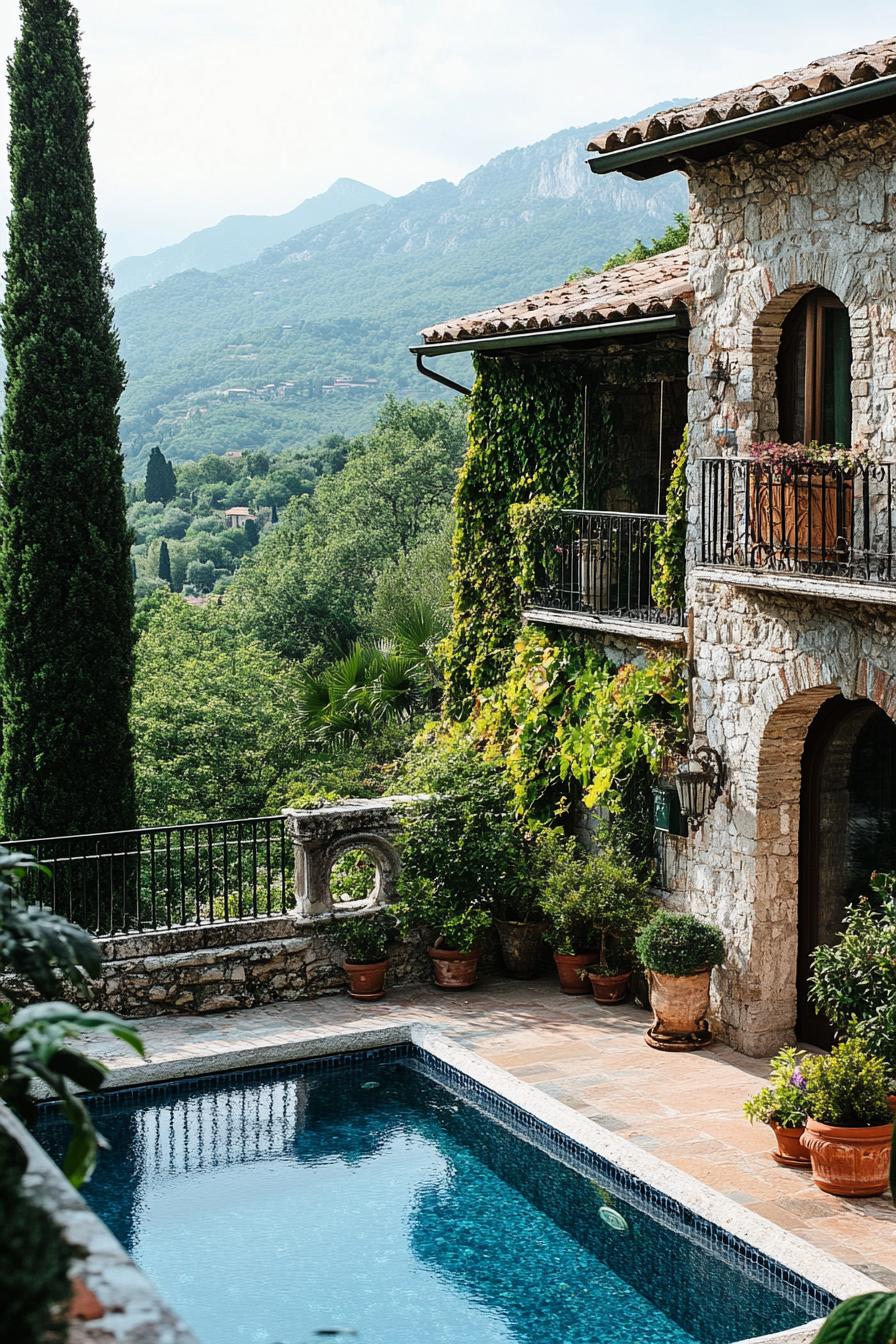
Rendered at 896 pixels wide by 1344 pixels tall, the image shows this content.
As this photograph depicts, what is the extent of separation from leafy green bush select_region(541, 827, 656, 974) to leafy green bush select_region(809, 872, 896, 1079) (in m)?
2.60

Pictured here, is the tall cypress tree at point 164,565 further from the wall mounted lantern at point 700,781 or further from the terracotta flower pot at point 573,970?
the wall mounted lantern at point 700,781

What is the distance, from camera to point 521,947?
1327cm

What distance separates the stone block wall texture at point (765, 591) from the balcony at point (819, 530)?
0.68 ft

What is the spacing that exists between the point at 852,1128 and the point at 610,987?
4044 millimetres

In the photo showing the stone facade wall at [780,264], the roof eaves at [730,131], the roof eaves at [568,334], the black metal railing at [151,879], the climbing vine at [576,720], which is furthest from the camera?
the black metal railing at [151,879]

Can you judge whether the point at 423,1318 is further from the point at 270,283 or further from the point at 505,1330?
the point at 270,283

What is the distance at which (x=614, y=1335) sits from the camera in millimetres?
7664

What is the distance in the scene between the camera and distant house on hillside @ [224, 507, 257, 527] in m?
60.9

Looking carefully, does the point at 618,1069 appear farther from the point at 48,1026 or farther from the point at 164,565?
the point at 164,565

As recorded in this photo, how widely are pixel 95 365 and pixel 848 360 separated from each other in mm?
8629

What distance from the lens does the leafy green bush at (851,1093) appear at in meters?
8.61

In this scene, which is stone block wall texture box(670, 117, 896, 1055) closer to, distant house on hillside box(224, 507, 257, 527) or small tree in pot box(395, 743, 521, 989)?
small tree in pot box(395, 743, 521, 989)

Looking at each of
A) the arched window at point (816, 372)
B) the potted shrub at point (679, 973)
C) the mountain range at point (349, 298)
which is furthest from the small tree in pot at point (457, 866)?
the mountain range at point (349, 298)

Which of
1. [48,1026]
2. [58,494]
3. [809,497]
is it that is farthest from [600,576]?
[48,1026]
